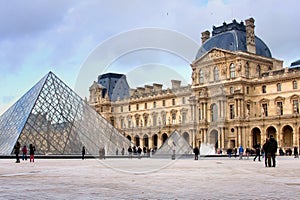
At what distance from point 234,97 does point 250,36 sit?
7814 millimetres

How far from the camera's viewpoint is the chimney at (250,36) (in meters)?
59.2

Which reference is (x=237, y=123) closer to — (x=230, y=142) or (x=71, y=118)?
(x=230, y=142)

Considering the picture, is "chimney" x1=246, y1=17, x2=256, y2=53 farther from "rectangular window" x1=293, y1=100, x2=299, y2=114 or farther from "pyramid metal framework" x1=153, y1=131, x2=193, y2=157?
"pyramid metal framework" x1=153, y1=131, x2=193, y2=157

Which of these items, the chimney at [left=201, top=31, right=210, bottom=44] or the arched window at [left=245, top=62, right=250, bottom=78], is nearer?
the arched window at [left=245, top=62, right=250, bottom=78]

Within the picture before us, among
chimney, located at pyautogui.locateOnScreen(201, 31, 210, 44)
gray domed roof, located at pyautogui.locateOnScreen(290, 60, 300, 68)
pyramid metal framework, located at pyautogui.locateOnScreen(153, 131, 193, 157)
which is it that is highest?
chimney, located at pyautogui.locateOnScreen(201, 31, 210, 44)

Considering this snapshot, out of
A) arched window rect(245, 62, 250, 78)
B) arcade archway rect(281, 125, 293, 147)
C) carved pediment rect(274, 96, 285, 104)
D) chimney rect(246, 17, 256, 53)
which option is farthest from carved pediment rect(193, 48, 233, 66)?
arcade archway rect(281, 125, 293, 147)

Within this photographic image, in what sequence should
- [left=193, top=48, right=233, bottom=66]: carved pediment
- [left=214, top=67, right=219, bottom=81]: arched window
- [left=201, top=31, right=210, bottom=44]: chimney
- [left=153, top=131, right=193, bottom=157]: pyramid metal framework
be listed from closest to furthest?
[left=153, top=131, right=193, bottom=157]: pyramid metal framework → [left=193, top=48, right=233, bottom=66]: carved pediment → [left=214, top=67, right=219, bottom=81]: arched window → [left=201, top=31, right=210, bottom=44]: chimney

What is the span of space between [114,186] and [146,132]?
60330 mm

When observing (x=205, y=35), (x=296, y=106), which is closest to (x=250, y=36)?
(x=205, y=35)

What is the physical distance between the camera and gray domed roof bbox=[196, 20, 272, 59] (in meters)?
59.2

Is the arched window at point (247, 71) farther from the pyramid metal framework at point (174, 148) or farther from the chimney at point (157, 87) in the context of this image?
the chimney at point (157, 87)

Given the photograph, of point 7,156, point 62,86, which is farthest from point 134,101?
point 7,156

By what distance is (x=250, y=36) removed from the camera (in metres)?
59.5

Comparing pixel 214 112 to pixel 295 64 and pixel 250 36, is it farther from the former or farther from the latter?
pixel 295 64
